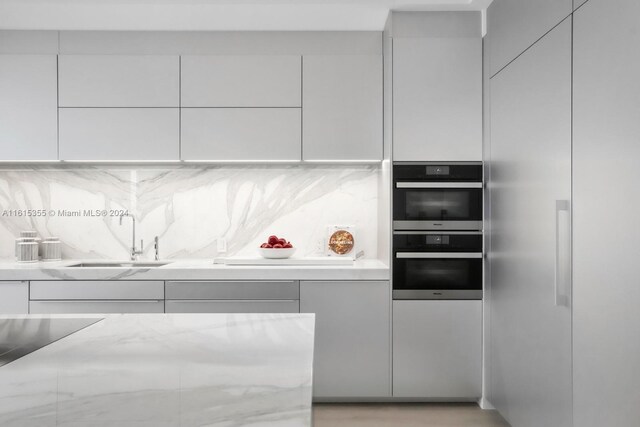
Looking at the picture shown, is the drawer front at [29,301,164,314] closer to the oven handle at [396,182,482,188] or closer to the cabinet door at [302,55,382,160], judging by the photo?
the cabinet door at [302,55,382,160]

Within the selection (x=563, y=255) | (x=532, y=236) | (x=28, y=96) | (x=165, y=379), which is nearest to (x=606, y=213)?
(x=563, y=255)

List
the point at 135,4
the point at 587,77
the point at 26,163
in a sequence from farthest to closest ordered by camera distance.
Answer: the point at 26,163
the point at 135,4
the point at 587,77

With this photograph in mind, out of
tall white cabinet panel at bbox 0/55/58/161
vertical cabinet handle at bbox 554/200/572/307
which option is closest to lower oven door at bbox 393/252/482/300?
vertical cabinet handle at bbox 554/200/572/307

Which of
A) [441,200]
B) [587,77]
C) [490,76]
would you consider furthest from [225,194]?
[587,77]

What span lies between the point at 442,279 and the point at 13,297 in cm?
263

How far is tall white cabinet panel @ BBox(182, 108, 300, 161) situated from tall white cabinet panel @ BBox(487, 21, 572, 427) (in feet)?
4.23

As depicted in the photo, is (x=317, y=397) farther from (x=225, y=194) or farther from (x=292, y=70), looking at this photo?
(x=292, y=70)

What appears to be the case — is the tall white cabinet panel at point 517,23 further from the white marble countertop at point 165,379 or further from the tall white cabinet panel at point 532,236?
the white marble countertop at point 165,379

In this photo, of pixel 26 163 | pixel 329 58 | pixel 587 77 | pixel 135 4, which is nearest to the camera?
pixel 587 77

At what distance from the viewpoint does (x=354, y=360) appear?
3.09m

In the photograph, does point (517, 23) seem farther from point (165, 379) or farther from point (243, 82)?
point (165, 379)

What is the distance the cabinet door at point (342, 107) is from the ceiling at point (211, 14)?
0.79ft

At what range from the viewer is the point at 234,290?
307 centimetres

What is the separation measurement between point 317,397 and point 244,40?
2.36 meters
